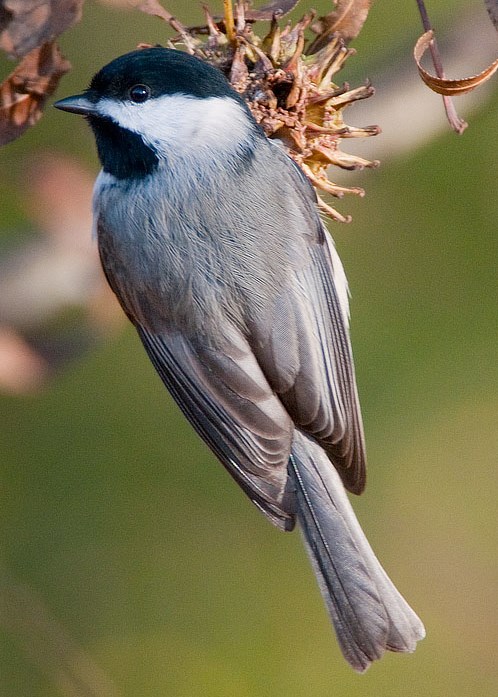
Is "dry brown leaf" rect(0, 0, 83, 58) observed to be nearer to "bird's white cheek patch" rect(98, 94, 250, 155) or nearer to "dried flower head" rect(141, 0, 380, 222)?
"dried flower head" rect(141, 0, 380, 222)

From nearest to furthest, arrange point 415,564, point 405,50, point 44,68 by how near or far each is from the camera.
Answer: point 44,68 < point 405,50 < point 415,564

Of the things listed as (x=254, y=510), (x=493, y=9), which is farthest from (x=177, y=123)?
(x=254, y=510)

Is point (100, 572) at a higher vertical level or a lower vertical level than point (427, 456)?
higher

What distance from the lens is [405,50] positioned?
227 cm

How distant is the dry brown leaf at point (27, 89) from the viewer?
5.37ft

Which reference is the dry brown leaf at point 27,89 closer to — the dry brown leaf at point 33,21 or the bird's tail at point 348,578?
the dry brown leaf at point 33,21

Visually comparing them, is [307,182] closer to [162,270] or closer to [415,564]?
[162,270]

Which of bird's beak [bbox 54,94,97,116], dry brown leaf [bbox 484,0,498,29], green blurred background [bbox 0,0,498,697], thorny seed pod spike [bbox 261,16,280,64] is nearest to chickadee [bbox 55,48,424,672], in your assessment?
bird's beak [bbox 54,94,97,116]

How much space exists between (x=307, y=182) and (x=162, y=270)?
30cm

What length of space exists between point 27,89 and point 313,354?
66 centimetres

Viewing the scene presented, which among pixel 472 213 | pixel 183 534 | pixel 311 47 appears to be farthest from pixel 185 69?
pixel 183 534

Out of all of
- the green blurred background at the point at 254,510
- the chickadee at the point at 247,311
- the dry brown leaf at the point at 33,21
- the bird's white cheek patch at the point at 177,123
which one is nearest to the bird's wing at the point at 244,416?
the chickadee at the point at 247,311

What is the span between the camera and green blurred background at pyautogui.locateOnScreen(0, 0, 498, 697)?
3055 mm

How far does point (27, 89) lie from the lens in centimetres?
166
